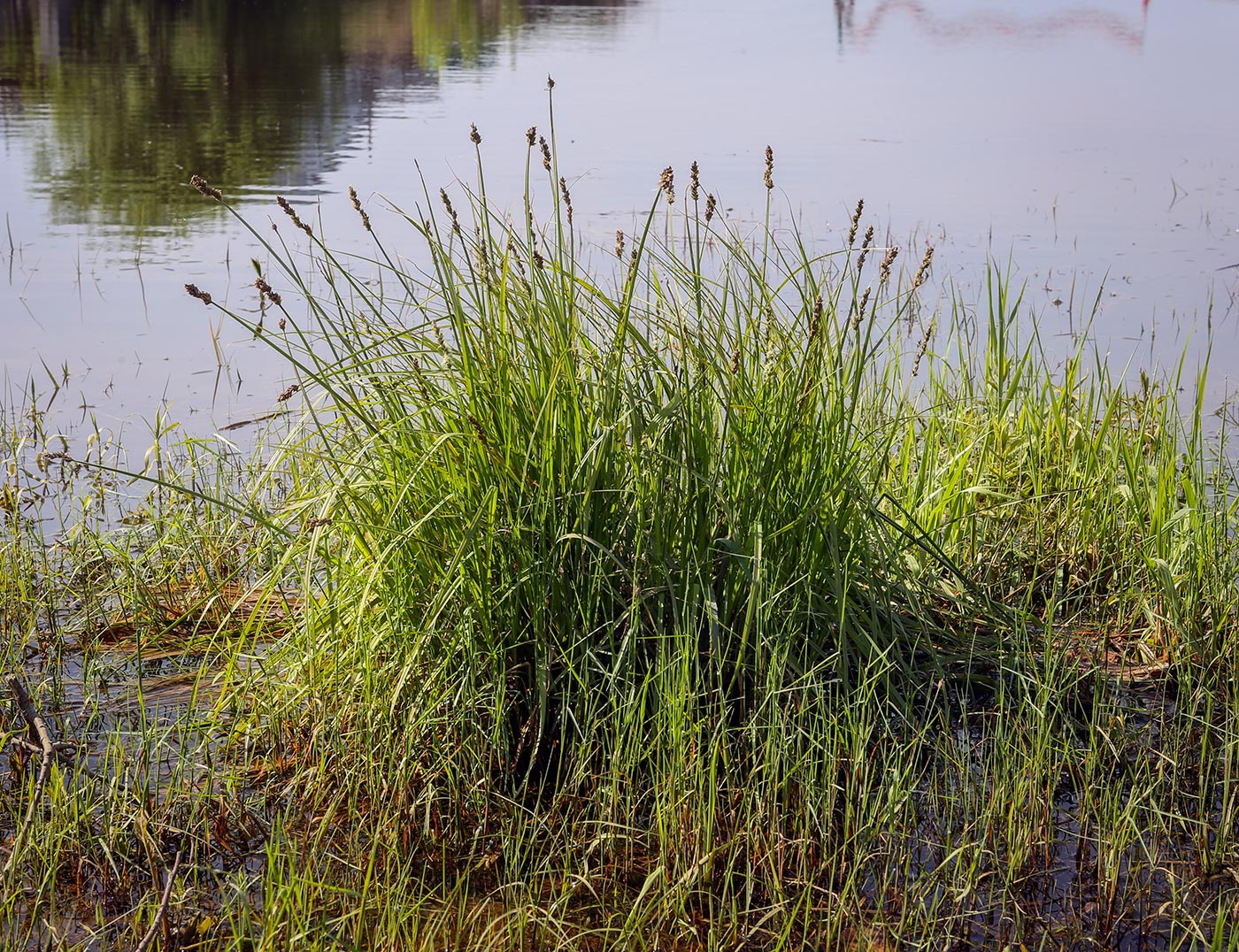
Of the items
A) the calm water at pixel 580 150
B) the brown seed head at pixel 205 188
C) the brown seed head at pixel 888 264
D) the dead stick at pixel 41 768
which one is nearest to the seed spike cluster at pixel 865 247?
the brown seed head at pixel 888 264

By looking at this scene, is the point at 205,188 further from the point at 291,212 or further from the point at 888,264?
the point at 888,264

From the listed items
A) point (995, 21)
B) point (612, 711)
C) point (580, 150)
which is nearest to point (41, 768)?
point (612, 711)

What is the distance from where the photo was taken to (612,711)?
265cm

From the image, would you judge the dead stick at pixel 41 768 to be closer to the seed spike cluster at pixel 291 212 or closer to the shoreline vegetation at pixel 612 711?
the shoreline vegetation at pixel 612 711

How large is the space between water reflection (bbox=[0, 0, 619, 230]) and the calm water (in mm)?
89

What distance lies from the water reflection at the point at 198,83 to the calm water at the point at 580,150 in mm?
89

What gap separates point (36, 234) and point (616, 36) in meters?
22.5

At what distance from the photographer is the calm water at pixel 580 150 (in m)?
7.19

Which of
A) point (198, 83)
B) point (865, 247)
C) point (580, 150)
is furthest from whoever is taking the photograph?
point (198, 83)

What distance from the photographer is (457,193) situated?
895cm

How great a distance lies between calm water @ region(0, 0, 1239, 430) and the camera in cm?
719

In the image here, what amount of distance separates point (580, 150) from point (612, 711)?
10.7m

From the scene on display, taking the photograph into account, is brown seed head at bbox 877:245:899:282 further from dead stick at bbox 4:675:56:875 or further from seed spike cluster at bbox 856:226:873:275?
dead stick at bbox 4:675:56:875

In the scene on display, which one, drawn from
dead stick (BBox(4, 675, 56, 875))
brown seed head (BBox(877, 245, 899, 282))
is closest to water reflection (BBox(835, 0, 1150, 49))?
brown seed head (BBox(877, 245, 899, 282))
